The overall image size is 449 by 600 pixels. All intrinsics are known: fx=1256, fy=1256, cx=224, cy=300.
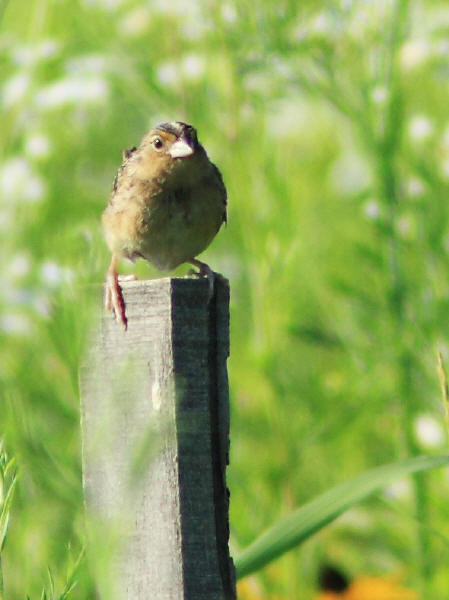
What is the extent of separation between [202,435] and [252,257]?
5.62 ft

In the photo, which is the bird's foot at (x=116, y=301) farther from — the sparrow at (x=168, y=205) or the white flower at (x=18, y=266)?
the white flower at (x=18, y=266)

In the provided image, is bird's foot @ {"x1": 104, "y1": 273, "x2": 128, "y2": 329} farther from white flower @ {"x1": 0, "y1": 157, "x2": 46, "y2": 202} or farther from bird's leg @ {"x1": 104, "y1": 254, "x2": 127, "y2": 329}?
white flower @ {"x1": 0, "y1": 157, "x2": 46, "y2": 202}

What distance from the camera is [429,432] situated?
3.09m

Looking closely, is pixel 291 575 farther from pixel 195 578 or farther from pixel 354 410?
pixel 195 578

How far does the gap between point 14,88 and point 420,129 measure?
1.11 m

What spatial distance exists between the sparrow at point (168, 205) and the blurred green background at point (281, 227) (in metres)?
0.47

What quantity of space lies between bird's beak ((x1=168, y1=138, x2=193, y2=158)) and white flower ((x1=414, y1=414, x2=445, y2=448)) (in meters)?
1.14

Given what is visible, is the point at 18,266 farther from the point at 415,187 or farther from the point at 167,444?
the point at 167,444

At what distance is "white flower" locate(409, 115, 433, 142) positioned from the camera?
3.43m

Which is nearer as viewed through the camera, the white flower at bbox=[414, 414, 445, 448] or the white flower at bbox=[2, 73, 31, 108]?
the white flower at bbox=[414, 414, 445, 448]

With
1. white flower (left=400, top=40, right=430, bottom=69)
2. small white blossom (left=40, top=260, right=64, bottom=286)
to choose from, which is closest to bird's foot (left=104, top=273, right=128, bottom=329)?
small white blossom (left=40, top=260, right=64, bottom=286)

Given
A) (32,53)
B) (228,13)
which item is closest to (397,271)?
(228,13)

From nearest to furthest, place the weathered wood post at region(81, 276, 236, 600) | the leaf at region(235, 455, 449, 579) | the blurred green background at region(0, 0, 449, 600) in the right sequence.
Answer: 1. the weathered wood post at region(81, 276, 236, 600)
2. the leaf at region(235, 455, 449, 579)
3. the blurred green background at region(0, 0, 449, 600)

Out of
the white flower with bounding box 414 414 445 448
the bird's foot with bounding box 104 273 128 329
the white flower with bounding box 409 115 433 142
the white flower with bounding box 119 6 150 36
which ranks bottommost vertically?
the bird's foot with bounding box 104 273 128 329
